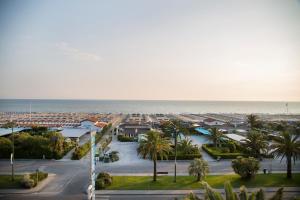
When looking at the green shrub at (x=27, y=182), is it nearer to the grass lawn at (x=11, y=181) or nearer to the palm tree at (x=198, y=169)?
the grass lawn at (x=11, y=181)

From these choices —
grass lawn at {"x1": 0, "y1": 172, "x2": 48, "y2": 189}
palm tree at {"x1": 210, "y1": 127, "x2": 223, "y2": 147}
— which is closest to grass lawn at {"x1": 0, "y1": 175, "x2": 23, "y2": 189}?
grass lawn at {"x1": 0, "y1": 172, "x2": 48, "y2": 189}

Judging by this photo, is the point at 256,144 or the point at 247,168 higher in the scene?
the point at 256,144

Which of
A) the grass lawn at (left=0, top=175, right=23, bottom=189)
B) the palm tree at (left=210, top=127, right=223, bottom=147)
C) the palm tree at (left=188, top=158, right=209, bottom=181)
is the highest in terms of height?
the palm tree at (left=210, top=127, right=223, bottom=147)

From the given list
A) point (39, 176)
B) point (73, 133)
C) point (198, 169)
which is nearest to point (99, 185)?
point (39, 176)

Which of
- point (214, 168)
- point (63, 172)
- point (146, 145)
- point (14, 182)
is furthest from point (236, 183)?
point (14, 182)

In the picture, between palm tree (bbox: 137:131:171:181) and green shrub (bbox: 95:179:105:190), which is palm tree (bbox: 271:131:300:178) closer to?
palm tree (bbox: 137:131:171:181)

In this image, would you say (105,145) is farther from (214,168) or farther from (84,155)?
(214,168)

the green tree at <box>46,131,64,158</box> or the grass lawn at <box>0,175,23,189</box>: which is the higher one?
the green tree at <box>46,131,64,158</box>

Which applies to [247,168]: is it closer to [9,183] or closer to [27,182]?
[27,182]
